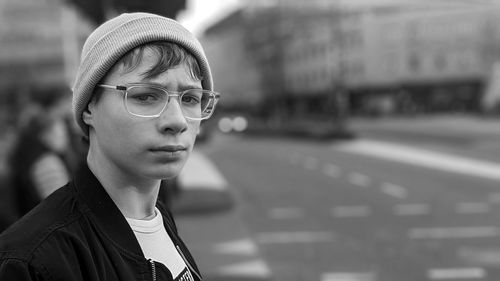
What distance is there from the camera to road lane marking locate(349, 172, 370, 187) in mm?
13409

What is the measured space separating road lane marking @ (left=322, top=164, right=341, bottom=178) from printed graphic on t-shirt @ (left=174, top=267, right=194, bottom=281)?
13.6 metres

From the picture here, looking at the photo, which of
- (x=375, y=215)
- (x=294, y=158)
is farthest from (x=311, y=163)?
(x=375, y=215)

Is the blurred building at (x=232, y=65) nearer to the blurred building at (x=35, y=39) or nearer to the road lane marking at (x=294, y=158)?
the blurred building at (x=35, y=39)

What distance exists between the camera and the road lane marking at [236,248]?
258 inches

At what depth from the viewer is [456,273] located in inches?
255

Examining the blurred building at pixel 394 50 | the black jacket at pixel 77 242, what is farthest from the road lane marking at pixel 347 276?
the blurred building at pixel 394 50

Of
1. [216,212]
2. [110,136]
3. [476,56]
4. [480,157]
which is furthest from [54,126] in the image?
[476,56]

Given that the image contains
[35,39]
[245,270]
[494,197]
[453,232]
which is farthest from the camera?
[35,39]

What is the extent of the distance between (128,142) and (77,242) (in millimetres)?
257

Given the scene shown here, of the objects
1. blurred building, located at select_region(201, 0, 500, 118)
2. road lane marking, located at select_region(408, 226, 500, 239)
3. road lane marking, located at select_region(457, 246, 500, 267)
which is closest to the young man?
road lane marking, located at select_region(457, 246, 500, 267)

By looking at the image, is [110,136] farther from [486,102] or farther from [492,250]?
[486,102]

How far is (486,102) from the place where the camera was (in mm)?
43062

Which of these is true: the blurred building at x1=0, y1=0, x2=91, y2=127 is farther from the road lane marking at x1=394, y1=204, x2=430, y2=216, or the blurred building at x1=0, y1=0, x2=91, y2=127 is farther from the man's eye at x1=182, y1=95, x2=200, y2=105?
the man's eye at x1=182, y1=95, x2=200, y2=105

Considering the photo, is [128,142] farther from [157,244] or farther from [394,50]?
[394,50]
